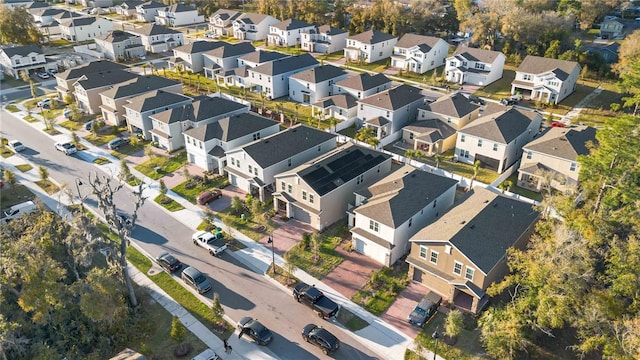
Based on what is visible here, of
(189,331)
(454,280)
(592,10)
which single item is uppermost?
(592,10)

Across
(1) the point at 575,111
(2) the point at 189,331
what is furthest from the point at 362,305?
(1) the point at 575,111

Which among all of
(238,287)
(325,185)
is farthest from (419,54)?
(238,287)

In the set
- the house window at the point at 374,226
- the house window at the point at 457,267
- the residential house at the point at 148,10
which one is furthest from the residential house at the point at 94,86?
the residential house at the point at 148,10

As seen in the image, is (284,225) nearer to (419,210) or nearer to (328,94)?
(419,210)

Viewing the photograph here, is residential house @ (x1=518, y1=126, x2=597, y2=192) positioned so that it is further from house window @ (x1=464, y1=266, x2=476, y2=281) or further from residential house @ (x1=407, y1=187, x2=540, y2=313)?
house window @ (x1=464, y1=266, x2=476, y2=281)

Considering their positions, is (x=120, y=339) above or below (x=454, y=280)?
below

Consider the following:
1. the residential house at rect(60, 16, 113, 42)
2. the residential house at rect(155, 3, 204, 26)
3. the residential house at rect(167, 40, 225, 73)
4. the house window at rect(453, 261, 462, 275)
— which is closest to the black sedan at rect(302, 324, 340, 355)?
the house window at rect(453, 261, 462, 275)
